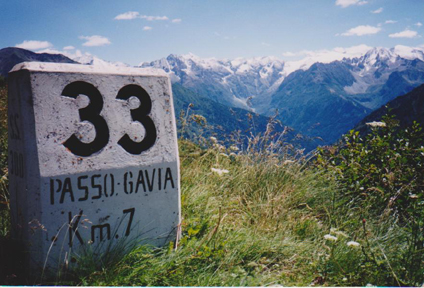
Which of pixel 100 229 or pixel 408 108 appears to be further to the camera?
pixel 408 108

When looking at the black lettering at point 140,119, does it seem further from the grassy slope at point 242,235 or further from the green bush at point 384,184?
the green bush at point 384,184

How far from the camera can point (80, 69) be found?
2.40 meters

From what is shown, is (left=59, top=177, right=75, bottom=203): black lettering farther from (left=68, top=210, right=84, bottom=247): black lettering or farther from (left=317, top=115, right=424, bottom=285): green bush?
(left=317, top=115, right=424, bottom=285): green bush

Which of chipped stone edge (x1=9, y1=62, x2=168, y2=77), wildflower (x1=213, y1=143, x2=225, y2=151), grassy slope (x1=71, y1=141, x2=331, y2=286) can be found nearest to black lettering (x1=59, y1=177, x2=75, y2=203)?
grassy slope (x1=71, y1=141, x2=331, y2=286)

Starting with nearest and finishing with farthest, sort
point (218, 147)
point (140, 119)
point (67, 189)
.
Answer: point (67, 189), point (140, 119), point (218, 147)

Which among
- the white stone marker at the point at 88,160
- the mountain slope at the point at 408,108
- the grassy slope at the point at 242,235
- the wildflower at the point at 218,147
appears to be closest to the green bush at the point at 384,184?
the grassy slope at the point at 242,235

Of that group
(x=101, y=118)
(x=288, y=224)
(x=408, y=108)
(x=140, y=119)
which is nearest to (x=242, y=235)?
(x=288, y=224)

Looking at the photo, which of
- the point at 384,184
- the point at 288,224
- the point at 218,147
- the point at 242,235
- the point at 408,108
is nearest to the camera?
the point at 242,235

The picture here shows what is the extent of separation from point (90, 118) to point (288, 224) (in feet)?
7.75

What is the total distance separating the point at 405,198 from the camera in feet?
11.5

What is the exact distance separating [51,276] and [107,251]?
0.44 metres

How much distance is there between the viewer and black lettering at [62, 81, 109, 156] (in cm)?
233

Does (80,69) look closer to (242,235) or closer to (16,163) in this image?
(16,163)

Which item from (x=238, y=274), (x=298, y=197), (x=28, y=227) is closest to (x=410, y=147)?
(x=298, y=197)
